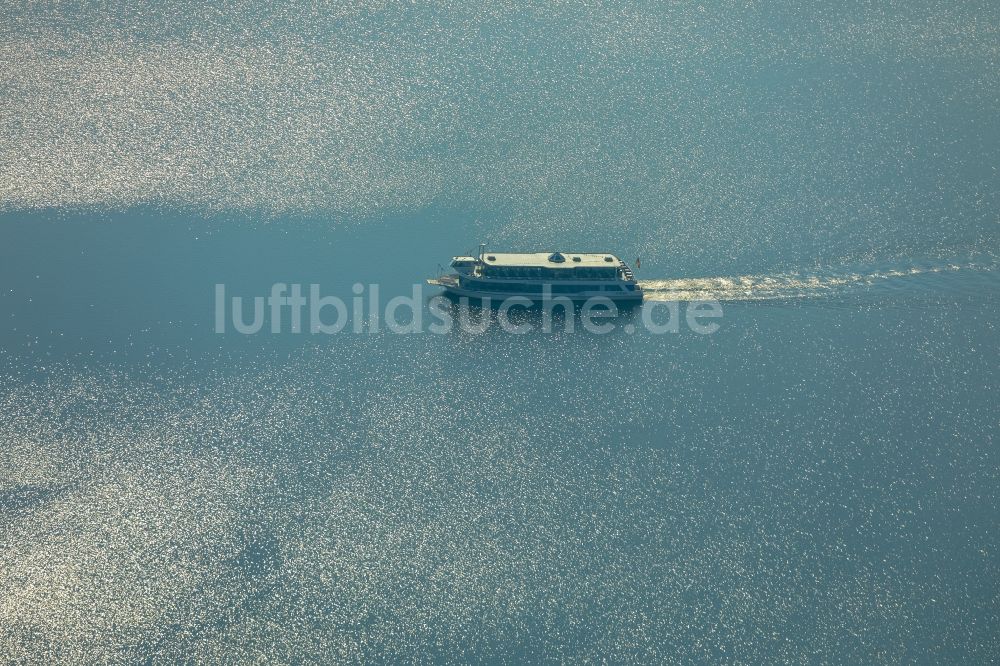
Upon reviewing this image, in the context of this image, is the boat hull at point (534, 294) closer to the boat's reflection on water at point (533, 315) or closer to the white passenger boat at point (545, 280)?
the white passenger boat at point (545, 280)

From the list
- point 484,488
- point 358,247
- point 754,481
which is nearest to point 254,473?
point 484,488

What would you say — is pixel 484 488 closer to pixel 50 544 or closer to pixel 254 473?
pixel 254 473

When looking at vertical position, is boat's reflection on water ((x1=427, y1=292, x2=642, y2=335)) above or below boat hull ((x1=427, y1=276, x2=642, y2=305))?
below

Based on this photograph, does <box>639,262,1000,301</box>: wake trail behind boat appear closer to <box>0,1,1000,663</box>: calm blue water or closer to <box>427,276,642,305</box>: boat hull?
<box>0,1,1000,663</box>: calm blue water

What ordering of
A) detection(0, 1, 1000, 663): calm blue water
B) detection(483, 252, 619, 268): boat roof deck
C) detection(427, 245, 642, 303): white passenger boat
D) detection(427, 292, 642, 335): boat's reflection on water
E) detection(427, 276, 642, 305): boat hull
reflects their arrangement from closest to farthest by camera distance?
detection(0, 1, 1000, 663): calm blue water, detection(427, 292, 642, 335): boat's reflection on water, detection(427, 245, 642, 303): white passenger boat, detection(427, 276, 642, 305): boat hull, detection(483, 252, 619, 268): boat roof deck

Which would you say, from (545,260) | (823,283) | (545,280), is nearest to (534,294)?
(545,280)

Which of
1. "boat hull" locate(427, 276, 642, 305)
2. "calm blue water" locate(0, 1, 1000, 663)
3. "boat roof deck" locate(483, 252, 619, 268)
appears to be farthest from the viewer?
"boat roof deck" locate(483, 252, 619, 268)

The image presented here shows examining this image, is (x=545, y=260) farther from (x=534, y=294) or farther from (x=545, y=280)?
(x=534, y=294)

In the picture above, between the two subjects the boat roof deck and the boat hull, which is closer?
the boat hull

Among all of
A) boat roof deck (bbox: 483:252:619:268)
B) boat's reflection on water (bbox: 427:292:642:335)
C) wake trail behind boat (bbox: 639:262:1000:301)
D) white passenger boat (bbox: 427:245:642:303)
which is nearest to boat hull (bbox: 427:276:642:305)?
white passenger boat (bbox: 427:245:642:303)
